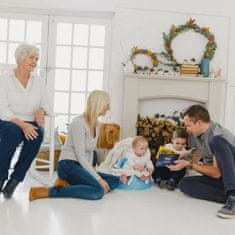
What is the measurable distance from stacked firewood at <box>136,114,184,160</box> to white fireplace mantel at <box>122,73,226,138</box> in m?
0.11

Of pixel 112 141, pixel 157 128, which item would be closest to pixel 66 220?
pixel 112 141

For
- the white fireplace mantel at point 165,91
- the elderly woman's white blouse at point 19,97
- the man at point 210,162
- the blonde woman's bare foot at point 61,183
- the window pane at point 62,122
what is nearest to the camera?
the man at point 210,162

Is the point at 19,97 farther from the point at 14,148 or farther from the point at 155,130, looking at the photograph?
the point at 155,130

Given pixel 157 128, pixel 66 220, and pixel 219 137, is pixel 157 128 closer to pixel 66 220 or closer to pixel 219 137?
pixel 219 137

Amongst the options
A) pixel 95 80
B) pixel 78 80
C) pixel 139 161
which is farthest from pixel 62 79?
pixel 139 161

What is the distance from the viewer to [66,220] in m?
2.61

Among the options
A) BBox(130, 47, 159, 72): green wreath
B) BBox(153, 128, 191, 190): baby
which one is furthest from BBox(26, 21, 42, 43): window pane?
BBox(153, 128, 191, 190): baby

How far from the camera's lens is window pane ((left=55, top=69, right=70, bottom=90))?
530cm

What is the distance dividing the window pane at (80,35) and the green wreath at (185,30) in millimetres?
1033

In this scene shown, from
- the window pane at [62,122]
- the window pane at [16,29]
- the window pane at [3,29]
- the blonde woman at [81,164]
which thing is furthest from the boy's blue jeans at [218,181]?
the window pane at [3,29]

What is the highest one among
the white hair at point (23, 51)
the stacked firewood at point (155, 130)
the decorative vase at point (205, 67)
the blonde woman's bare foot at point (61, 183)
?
the decorative vase at point (205, 67)

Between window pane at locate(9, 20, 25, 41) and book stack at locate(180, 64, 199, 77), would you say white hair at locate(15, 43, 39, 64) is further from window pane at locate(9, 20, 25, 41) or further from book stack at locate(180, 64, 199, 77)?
book stack at locate(180, 64, 199, 77)

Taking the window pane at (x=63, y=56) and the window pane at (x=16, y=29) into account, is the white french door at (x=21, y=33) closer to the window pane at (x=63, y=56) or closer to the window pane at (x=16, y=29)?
the window pane at (x=16, y=29)

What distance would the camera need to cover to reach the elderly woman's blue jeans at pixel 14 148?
2982 millimetres
